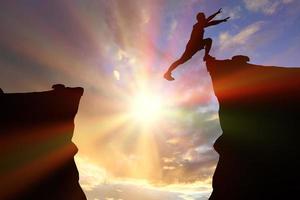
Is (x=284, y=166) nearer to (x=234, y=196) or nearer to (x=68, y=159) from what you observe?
(x=234, y=196)

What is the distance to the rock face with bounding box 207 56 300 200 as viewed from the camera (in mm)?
20484

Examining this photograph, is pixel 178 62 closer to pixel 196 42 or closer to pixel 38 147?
pixel 196 42

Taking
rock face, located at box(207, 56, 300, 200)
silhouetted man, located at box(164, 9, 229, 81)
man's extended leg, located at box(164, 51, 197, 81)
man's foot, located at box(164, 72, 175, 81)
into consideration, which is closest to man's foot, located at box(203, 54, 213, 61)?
rock face, located at box(207, 56, 300, 200)

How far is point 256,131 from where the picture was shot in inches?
868

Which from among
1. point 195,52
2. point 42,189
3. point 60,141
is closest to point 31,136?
point 60,141

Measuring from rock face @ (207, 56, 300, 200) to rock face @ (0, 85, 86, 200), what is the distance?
36.9ft

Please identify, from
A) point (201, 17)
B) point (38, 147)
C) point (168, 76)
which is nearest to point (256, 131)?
point (168, 76)

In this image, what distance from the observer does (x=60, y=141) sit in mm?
28531

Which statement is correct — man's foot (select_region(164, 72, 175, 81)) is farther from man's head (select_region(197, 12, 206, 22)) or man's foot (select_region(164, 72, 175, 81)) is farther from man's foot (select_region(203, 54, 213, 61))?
man's head (select_region(197, 12, 206, 22))

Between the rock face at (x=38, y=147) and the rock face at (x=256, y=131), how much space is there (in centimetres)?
1125

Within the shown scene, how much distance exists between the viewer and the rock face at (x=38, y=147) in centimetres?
2630

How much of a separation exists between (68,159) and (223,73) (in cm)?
1330

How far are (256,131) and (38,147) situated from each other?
1590cm

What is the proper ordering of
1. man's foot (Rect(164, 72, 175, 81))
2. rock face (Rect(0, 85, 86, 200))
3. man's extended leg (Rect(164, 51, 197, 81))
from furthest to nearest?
1. rock face (Rect(0, 85, 86, 200))
2. man's foot (Rect(164, 72, 175, 81))
3. man's extended leg (Rect(164, 51, 197, 81))
